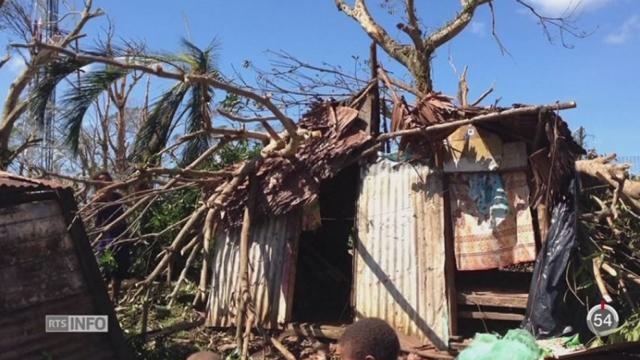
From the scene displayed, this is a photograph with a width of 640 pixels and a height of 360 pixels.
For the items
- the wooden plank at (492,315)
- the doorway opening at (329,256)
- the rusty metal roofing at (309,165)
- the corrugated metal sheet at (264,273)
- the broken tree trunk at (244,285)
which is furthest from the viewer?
the doorway opening at (329,256)

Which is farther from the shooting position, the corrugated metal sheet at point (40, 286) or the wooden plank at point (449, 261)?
the wooden plank at point (449, 261)

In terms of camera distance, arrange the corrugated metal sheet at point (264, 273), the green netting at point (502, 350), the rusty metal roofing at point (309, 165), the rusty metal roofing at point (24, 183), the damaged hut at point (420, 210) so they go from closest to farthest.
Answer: the green netting at point (502, 350)
the rusty metal roofing at point (24, 183)
the damaged hut at point (420, 210)
the rusty metal roofing at point (309, 165)
the corrugated metal sheet at point (264, 273)

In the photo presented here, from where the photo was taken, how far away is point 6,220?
6.39m

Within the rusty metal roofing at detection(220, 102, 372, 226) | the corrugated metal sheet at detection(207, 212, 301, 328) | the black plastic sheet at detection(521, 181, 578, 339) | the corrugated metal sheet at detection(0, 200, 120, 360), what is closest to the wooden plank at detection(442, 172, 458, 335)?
the black plastic sheet at detection(521, 181, 578, 339)

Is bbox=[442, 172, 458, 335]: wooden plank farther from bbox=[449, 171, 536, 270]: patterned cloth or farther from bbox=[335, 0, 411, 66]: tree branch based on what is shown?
bbox=[335, 0, 411, 66]: tree branch

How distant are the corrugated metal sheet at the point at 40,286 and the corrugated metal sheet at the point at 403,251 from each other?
2915 mm

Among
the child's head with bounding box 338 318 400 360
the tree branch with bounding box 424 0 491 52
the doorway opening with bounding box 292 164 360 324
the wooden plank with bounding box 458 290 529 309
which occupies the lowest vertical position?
the child's head with bounding box 338 318 400 360

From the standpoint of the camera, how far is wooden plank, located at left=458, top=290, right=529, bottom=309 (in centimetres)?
685

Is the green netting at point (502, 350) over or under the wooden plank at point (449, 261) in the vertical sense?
under

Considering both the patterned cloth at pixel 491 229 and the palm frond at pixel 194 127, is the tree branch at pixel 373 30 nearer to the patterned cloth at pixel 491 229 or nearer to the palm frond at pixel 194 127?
the palm frond at pixel 194 127

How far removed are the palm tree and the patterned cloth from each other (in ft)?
17.2

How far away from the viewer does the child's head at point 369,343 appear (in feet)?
8.23

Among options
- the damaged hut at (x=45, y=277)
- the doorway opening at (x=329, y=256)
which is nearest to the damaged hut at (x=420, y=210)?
the doorway opening at (x=329, y=256)

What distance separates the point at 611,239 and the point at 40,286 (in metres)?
5.74
